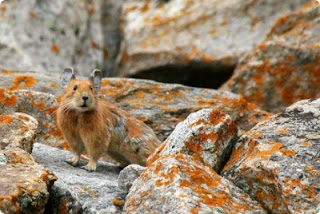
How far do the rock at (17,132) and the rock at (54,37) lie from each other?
6.84 metres

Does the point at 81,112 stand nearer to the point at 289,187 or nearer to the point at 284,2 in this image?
the point at 289,187

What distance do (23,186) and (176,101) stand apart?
243 inches

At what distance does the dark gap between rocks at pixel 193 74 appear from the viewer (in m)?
17.4

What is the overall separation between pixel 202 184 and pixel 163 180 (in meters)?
0.42

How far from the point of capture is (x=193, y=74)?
17469 millimetres

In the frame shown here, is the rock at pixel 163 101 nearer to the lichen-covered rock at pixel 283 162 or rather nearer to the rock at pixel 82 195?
the rock at pixel 82 195

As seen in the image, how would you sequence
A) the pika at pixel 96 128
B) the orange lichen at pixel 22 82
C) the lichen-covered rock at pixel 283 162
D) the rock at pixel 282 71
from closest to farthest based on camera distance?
the lichen-covered rock at pixel 283 162, the pika at pixel 96 128, the orange lichen at pixel 22 82, the rock at pixel 282 71

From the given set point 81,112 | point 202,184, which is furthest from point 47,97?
point 202,184

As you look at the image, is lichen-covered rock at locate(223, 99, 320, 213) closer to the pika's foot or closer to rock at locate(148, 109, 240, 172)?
rock at locate(148, 109, 240, 172)

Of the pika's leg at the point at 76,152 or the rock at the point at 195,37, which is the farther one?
the rock at the point at 195,37

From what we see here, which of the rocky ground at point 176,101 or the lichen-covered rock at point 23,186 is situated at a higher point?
the rocky ground at point 176,101

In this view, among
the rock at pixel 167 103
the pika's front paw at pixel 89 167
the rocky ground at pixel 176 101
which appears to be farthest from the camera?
the rock at pixel 167 103

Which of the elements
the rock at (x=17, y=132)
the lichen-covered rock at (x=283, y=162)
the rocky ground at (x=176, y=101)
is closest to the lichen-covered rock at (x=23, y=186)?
the rocky ground at (x=176, y=101)

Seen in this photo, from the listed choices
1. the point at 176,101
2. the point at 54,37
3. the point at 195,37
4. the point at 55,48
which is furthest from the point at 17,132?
the point at 195,37
